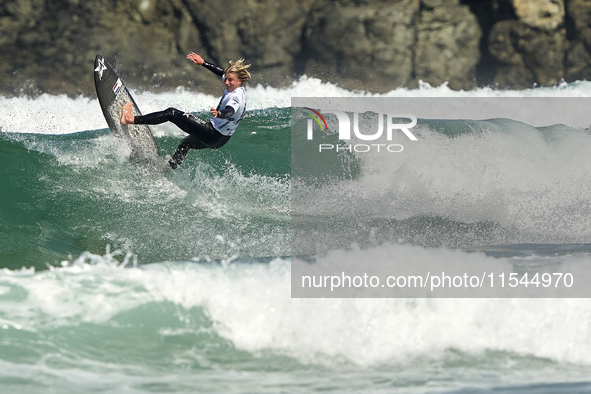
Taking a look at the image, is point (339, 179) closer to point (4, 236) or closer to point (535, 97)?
point (4, 236)

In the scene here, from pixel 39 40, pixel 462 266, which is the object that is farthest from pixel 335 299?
pixel 39 40

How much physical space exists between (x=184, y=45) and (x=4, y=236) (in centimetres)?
1241

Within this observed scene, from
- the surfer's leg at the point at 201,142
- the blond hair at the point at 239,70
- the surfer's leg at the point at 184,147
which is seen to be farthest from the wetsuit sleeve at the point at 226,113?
the surfer's leg at the point at 184,147

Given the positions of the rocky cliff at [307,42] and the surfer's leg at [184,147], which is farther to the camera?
the rocky cliff at [307,42]

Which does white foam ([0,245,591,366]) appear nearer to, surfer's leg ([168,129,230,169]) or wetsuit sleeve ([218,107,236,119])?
wetsuit sleeve ([218,107,236,119])

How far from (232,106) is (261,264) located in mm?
1848

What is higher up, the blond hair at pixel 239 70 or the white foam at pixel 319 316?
the blond hair at pixel 239 70

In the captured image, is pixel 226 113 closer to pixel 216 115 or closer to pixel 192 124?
pixel 216 115

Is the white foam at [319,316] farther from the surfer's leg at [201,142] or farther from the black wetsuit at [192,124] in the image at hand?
the surfer's leg at [201,142]

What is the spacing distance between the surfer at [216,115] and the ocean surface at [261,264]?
85cm

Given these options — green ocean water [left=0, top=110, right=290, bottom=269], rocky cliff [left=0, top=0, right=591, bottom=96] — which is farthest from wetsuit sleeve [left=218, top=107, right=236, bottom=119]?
rocky cliff [left=0, top=0, right=591, bottom=96]

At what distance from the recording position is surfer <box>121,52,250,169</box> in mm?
5992

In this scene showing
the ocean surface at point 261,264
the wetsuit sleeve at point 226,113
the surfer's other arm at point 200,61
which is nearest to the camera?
the ocean surface at point 261,264

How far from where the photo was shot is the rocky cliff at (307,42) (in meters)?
16.8
